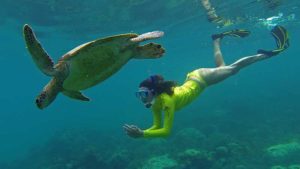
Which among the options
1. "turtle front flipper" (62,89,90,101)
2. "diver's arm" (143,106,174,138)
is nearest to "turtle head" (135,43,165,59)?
"turtle front flipper" (62,89,90,101)

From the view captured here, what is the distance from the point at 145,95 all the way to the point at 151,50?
6.83ft

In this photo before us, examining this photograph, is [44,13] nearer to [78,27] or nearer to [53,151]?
→ [78,27]

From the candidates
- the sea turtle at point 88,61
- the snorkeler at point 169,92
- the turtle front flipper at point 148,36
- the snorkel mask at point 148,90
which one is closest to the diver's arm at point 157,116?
the snorkeler at point 169,92

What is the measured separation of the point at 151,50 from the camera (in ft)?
18.2

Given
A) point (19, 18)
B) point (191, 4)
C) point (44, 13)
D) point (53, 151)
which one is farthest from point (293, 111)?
point (19, 18)

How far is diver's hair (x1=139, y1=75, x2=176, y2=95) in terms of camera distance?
771 cm

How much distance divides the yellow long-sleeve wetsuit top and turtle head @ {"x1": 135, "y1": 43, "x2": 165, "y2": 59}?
2.10 meters

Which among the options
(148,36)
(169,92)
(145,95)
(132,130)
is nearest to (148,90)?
(145,95)

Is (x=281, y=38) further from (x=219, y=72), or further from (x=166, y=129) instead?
(x=166, y=129)

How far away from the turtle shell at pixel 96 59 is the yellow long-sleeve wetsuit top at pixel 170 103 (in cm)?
205

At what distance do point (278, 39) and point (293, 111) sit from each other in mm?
16091

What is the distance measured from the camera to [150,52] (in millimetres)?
5582

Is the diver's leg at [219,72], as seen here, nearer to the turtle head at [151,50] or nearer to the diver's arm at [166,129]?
the diver's arm at [166,129]

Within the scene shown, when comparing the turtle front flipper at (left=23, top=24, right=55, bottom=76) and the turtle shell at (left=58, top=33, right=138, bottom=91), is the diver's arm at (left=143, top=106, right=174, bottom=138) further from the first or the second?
the turtle front flipper at (left=23, top=24, right=55, bottom=76)
